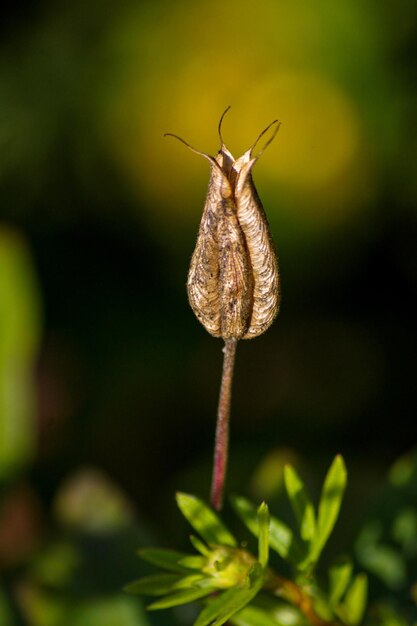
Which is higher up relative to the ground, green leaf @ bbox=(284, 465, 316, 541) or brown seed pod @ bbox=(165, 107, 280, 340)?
brown seed pod @ bbox=(165, 107, 280, 340)

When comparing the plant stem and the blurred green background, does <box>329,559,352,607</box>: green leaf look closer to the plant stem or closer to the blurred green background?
the plant stem

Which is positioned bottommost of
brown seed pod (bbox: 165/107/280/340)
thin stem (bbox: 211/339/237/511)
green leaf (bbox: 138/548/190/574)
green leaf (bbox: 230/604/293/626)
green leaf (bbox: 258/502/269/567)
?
green leaf (bbox: 230/604/293/626)

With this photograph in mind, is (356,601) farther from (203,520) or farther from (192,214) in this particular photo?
(192,214)

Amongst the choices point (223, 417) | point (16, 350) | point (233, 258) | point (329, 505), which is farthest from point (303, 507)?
point (16, 350)

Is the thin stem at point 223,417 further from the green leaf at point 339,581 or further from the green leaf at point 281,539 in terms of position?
the green leaf at point 339,581

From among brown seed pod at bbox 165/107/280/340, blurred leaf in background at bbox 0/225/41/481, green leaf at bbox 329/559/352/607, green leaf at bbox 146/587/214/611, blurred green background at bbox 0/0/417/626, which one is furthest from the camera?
blurred green background at bbox 0/0/417/626

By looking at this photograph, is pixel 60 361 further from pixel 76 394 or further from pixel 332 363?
pixel 332 363

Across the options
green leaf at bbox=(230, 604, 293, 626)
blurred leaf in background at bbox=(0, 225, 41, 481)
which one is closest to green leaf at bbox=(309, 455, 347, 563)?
green leaf at bbox=(230, 604, 293, 626)
